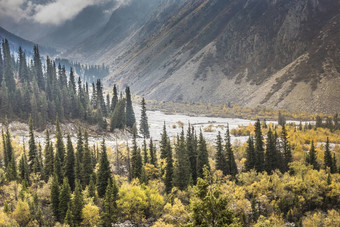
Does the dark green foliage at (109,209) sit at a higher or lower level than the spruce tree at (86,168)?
lower

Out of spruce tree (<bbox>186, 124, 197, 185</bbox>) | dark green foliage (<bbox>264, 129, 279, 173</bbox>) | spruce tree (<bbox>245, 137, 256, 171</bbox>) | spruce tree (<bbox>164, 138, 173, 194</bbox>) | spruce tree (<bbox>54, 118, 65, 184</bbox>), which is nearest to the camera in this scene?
spruce tree (<bbox>54, 118, 65, 184</bbox>)

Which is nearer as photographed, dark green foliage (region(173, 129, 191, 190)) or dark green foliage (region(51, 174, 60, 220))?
dark green foliage (region(51, 174, 60, 220))

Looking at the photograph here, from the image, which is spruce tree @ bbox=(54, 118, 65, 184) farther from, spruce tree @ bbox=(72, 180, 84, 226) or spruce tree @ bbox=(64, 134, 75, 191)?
spruce tree @ bbox=(72, 180, 84, 226)

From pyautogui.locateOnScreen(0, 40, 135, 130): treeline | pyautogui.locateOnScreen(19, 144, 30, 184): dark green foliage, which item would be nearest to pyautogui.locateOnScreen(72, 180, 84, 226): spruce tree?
pyautogui.locateOnScreen(19, 144, 30, 184): dark green foliage

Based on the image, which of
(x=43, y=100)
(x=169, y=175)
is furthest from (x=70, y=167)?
(x=43, y=100)

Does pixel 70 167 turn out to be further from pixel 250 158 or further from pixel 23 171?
pixel 250 158

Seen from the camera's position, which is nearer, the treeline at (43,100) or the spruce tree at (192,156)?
the spruce tree at (192,156)

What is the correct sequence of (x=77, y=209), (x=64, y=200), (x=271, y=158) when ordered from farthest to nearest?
(x=271, y=158)
(x=64, y=200)
(x=77, y=209)

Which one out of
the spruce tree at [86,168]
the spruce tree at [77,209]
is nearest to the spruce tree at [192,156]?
the spruce tree at [86,168]

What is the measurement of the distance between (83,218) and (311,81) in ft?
594

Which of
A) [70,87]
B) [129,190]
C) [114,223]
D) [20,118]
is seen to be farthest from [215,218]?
[70,87]

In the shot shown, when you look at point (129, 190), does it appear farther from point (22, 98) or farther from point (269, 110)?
point (269, 110)

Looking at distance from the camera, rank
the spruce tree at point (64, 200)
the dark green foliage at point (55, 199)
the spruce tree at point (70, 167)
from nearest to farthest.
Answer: the spruce tree at point (64, 200) → the dark green foliage at point (55, 199) → the spruce tree at point (70, 167)

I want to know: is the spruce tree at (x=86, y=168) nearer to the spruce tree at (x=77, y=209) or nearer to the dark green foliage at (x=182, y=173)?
the spruce tree at (x=77, y=209)
